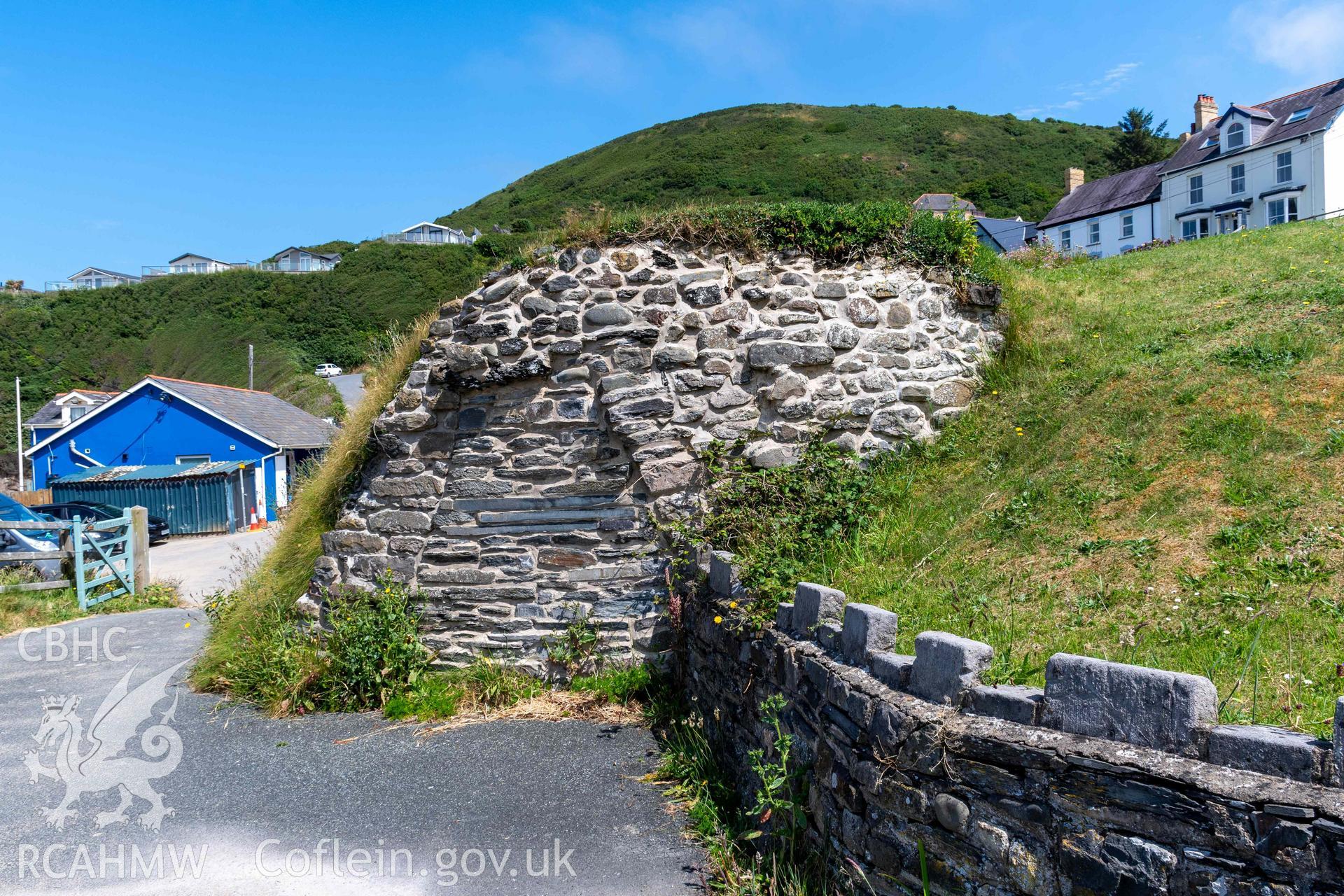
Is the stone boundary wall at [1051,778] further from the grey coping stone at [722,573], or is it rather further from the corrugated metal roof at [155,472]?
the corrugated metal roof at [155,472]

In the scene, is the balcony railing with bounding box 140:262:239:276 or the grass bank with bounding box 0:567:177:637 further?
the balcony railing with bounding box 140:262:239:276

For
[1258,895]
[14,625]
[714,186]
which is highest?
[714,186]

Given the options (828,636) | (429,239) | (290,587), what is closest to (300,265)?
(429,239)

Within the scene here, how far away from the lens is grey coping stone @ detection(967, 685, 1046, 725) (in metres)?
2.65

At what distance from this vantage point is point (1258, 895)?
6.91ft

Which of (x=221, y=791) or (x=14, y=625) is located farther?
(x=14, y=625)

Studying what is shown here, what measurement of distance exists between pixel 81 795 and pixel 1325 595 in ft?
22.3

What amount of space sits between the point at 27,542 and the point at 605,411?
12.2 meters

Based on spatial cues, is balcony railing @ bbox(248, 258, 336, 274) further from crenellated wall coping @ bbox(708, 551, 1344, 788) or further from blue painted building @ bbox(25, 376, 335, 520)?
crenellated wall coping @ bbox(708, 551, 1344, 788)

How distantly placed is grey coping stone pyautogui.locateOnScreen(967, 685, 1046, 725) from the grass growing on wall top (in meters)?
5.48

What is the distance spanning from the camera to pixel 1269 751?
6.97 ft

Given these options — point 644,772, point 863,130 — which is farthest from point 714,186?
point 644,772

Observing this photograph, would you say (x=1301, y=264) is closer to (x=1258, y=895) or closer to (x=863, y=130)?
(x=1258, y=895)

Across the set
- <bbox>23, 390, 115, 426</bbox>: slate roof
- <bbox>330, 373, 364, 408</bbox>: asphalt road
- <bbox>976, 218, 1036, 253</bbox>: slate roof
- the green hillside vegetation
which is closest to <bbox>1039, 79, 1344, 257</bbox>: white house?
<bbox>976, 218, 1036, 253</bbox>: slate roof
